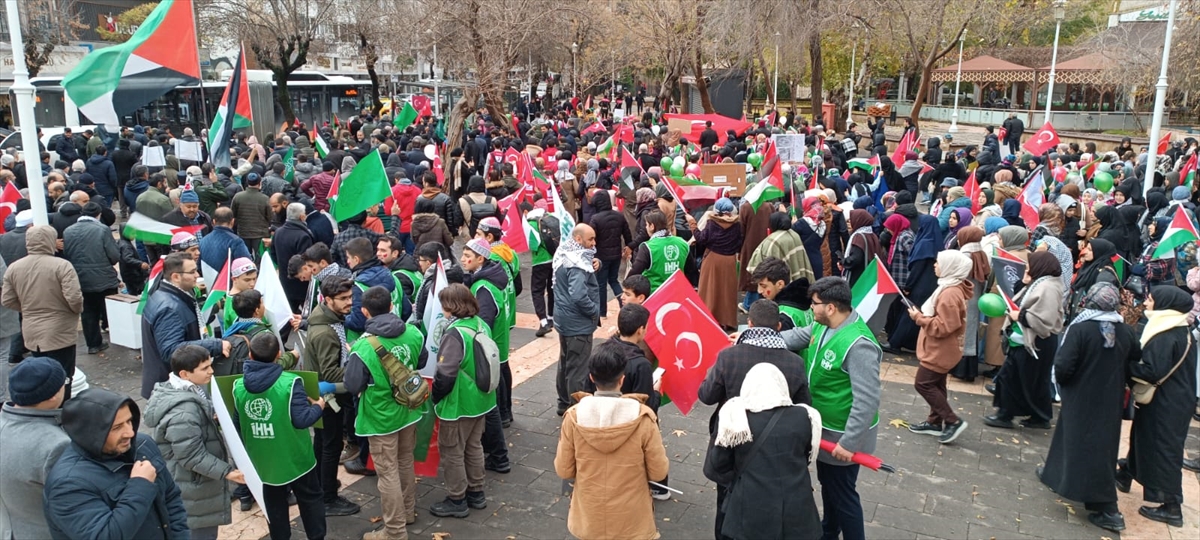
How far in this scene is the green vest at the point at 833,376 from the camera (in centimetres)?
481

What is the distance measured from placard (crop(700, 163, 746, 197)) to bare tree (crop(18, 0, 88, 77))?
26.5 m

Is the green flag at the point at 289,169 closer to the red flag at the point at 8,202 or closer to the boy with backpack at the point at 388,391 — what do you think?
the red flag at the point at 8,202

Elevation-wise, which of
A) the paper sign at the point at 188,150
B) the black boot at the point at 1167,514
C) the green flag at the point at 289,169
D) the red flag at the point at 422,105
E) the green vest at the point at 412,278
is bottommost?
the black boot at the point at 1167,514

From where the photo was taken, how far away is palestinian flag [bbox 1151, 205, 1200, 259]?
8.86 metres

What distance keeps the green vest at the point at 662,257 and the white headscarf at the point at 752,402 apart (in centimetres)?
438

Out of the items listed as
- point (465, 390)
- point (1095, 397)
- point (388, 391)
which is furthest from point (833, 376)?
point (388, 391)

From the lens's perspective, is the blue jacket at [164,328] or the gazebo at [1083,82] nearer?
the blue jacket at [164,328]

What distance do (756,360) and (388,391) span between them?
2.21 m

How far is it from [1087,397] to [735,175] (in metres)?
8.06

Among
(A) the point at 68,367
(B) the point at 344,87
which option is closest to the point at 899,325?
(A) the point at 68,367

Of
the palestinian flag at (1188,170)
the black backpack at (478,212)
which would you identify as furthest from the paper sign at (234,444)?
the palestinian flag at (1188,170)

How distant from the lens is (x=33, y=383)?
3.57 metres

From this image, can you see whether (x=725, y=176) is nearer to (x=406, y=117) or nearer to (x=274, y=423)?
(x=274, y=423)

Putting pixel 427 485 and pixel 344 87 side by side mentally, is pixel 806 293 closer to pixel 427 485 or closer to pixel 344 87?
pixel 427 485
